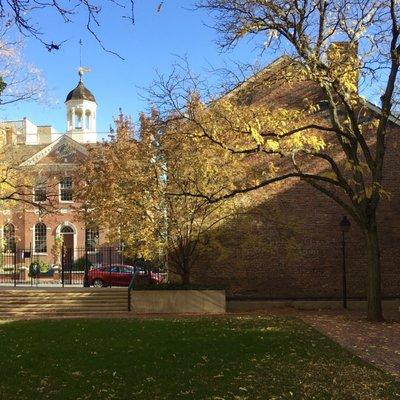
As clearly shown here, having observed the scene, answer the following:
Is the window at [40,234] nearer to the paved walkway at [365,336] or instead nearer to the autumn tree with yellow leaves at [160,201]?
the autumn tree with yellow leaves at [160,201]

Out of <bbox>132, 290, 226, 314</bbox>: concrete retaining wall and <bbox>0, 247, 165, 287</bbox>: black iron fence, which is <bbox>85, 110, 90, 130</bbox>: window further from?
<bbox>132, 290, 226, 314</bbox>: concrete retaining wall

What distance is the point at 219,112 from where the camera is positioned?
14891 millimetres

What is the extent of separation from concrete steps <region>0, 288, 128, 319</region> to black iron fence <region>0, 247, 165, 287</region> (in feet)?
5.89

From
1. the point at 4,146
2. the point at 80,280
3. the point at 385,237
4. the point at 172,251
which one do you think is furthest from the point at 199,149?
the point at 80,280

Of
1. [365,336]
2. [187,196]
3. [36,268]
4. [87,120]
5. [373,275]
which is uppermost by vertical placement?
[87,120]

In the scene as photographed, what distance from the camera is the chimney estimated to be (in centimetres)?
1381

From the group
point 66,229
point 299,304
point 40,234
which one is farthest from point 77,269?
point 299,304

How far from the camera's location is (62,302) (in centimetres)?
1934

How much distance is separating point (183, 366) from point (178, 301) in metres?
10.6

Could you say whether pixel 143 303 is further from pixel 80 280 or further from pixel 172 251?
pixel 80 280

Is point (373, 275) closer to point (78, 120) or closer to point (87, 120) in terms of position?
point (87, 120)

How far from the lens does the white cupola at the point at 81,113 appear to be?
→ 54.2 m

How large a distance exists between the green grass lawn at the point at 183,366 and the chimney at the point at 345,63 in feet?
19.7

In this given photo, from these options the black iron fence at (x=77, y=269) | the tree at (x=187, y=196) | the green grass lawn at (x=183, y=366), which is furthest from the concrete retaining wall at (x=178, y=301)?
the green grass lawn at (x=183, y=366)
